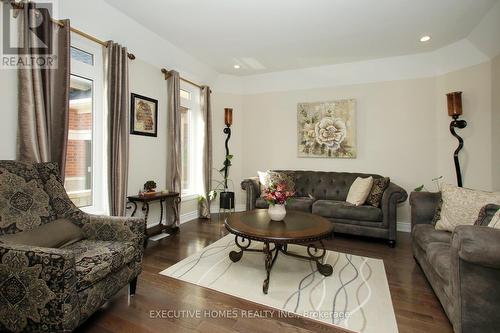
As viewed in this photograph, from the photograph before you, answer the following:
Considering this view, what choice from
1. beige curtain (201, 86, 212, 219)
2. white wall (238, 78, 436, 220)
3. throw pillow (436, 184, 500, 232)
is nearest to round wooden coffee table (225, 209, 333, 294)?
throw pillow (436, 184, 500, 232)

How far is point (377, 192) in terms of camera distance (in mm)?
3488

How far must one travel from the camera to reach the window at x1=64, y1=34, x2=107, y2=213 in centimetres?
273

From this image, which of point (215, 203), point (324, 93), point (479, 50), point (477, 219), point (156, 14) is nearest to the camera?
point (477, 219)

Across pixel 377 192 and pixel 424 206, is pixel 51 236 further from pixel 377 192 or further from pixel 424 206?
pixel 377 192

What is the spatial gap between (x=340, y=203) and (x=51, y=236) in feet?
11.0

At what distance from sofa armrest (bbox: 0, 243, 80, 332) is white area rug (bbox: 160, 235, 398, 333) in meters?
1.10

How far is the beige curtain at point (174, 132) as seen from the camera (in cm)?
387

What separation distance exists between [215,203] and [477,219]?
407 centimetres

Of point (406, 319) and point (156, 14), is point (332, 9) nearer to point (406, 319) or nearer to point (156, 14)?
point (156, 14)

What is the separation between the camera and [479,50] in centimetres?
335

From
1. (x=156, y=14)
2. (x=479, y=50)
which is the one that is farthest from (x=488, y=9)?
(x=156, y=14)

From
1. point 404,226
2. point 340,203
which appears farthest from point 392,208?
point 404,226

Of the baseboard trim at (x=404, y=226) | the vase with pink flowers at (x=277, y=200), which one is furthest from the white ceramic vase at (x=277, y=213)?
the baseboard trim at (x=404, y=226)

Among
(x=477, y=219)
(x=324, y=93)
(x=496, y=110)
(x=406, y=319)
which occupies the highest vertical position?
(x=324, y=93)
